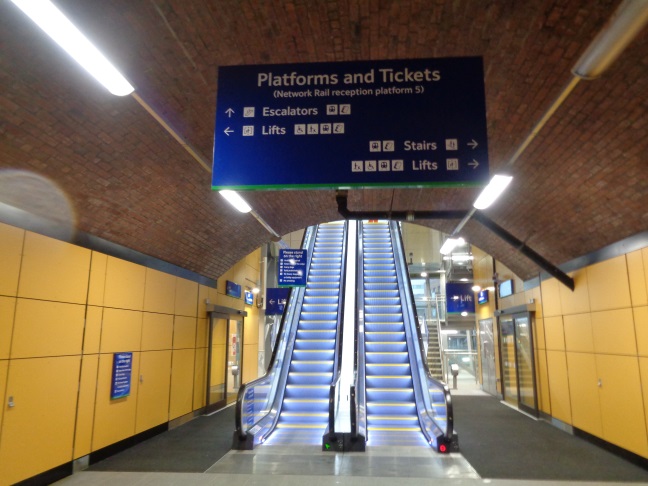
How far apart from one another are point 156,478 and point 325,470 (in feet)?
6.70

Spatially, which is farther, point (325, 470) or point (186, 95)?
point (325, 470)

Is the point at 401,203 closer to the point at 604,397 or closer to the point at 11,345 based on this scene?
the point at 604,397

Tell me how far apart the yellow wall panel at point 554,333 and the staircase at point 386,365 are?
2.77 metres

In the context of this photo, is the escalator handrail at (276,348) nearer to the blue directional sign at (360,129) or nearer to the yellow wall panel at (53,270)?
the yellow wall panel at (53,270)

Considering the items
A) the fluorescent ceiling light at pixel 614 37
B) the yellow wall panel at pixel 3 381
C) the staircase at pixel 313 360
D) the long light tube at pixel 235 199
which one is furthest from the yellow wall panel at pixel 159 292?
the fluorescent ceiling light at pixel 614 37

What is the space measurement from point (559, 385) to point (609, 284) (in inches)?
111

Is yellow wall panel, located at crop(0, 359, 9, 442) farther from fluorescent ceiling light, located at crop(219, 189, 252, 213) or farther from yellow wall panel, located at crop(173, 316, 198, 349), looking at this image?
yellow wall panel, located at crop(173, 316, 198, 349)

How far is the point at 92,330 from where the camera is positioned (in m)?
6.42

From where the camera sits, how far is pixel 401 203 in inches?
366

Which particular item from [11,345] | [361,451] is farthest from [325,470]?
[11,345]

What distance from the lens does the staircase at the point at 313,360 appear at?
26.5 feet

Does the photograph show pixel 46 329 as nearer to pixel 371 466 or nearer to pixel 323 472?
pixel 323 472

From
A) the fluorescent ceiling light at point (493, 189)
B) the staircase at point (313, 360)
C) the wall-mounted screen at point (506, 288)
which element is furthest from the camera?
the wall-mounted screen at point (506, 288)

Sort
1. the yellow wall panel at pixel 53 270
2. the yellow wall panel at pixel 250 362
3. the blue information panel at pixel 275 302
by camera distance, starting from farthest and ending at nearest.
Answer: the blue information panel at pixel 275 302
the yellow wall panel at pixel 250 362
the yellow wall panel at pixel 53 270
